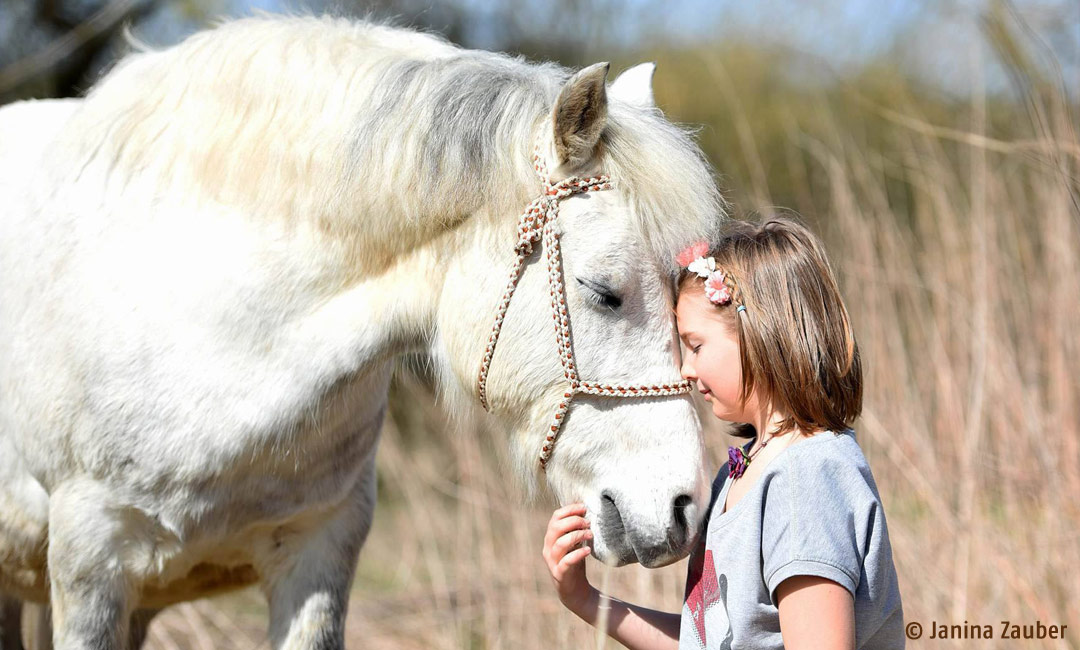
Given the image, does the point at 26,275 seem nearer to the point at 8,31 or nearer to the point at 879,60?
the point at 8,31

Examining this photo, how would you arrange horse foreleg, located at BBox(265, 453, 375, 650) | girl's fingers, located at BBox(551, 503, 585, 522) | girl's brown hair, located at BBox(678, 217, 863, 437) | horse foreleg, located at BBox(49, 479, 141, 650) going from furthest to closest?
horse foreleg, located at BBox(265, 453, 375, 650), horse foreleg, located at BBox(49, 479, 141, 650), girl's fingers, located at BBox(551, 503, 585, 522), girl's brown hair, located at BBox(678, 217, 863, 437)

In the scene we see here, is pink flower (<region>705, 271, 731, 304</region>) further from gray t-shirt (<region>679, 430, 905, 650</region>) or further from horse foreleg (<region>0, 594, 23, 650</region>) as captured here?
horse foreleg (<region>0, 594, 23, 650</region>)

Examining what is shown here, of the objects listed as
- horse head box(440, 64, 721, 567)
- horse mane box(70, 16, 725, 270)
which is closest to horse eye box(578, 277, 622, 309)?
horse head box(440, 64, 721, 567)

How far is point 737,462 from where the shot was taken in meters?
1.66

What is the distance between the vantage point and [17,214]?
7.34ft

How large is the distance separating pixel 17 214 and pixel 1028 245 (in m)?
3.18

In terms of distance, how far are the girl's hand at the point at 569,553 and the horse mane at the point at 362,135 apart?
50cm

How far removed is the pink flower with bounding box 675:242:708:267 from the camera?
1.67 m

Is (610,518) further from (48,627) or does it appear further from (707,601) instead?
(48,627)

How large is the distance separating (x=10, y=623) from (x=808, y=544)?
257 centimetres

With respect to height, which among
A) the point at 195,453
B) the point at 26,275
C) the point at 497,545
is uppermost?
the point at 26,275

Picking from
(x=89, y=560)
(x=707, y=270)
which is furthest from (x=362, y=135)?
(x=89, y=560)

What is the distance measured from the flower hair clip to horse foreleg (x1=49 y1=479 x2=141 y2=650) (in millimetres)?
1283

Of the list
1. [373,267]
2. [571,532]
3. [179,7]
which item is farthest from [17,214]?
[179,7]
